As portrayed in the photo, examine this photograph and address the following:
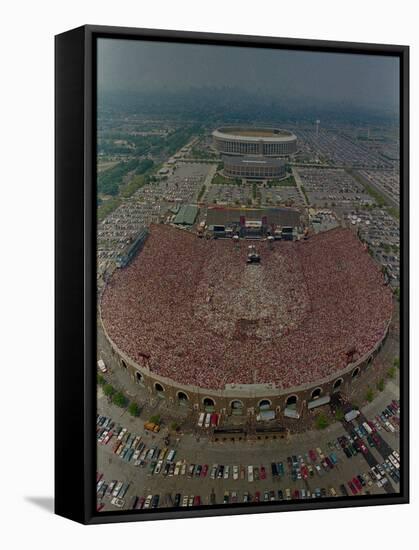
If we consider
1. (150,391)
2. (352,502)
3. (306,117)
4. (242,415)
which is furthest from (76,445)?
(306,117)

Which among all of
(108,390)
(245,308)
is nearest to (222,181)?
(245,308)

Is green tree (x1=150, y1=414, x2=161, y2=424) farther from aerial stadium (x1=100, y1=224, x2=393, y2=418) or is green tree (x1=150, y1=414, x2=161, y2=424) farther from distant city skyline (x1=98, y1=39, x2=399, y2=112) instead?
distant city skyline (x1=98, y1=39, x2=399, y2=112)

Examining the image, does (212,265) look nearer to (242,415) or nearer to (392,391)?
(242,415)

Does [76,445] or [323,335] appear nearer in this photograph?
[76,445]

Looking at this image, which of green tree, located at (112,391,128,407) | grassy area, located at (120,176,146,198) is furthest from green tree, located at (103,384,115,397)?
grassy area, located at (120,176,146,198)

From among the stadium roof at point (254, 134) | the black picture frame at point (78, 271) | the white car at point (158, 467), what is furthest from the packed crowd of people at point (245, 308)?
the stadium roof at point (254, 134)

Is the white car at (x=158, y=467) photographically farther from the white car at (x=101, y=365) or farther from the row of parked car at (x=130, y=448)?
the white car at (x=101, y=365)

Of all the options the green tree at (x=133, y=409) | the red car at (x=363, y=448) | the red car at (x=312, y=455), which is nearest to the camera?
the green tree at (x=133, y=409)
